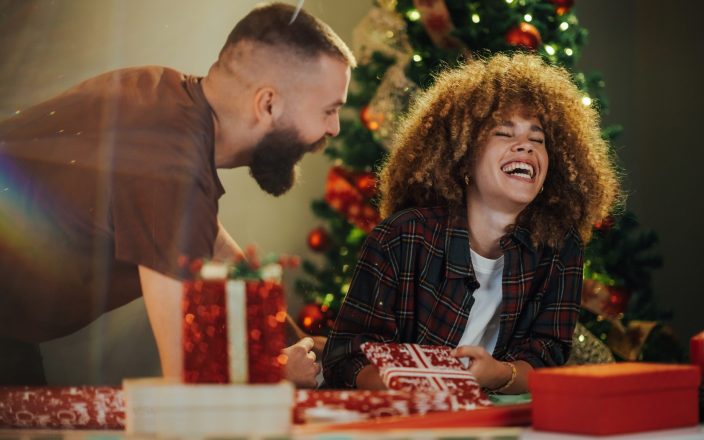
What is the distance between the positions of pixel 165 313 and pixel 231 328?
92 centimetres

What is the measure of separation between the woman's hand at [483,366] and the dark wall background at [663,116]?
8.38ft

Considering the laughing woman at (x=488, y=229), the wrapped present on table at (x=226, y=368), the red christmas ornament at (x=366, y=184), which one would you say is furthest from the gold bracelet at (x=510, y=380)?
the red christmas ornament at (x=366, y=184)

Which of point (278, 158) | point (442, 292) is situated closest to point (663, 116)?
point (442, 292)

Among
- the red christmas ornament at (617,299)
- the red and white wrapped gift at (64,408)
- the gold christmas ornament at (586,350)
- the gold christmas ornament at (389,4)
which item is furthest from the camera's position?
the red christmas ornament at (617,299)

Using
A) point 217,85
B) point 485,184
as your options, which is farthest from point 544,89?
point 217,85

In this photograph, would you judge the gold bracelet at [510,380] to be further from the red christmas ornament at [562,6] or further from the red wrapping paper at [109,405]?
the red christmas ornament at [562,6]

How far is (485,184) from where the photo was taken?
8.24ft

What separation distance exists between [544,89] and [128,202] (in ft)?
3.67

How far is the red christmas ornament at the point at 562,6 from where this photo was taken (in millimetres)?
3516

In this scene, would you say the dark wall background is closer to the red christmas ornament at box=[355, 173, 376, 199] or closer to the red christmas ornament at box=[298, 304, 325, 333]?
the red christmas ornament at box=[355, 173, 376, 199]

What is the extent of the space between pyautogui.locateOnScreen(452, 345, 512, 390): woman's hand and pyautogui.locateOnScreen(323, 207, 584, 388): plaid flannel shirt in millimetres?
191

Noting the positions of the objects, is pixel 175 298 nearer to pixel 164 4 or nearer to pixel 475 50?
pixel 164 4

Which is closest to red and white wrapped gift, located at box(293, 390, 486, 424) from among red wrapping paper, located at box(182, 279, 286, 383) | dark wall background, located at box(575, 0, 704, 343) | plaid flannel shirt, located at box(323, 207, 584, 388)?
red wrapping paper, located at box(182, 279, 286, 383)

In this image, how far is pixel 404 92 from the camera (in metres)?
3.34
